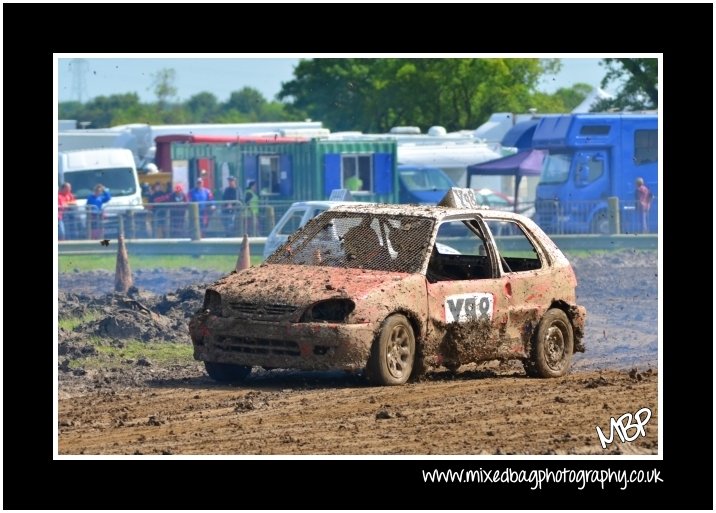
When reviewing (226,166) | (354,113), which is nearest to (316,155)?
(226,166)

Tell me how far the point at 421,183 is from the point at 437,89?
13861 millimetres

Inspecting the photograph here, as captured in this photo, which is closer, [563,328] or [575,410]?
[575,410]

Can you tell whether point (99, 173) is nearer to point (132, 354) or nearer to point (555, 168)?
point (555, 168)

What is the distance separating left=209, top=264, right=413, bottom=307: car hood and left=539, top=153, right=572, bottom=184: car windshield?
23.2m

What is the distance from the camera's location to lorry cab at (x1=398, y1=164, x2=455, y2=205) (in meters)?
38.0

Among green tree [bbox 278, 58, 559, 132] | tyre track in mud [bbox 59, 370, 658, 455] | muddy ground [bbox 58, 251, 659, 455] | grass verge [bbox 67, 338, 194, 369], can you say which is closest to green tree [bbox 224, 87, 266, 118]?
green tree [bbox 278, 58, 559, 132]

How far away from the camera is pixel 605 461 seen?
33.2 ft

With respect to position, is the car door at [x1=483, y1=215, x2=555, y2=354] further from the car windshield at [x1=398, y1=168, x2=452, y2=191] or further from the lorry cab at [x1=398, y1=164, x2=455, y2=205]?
the car windshield at [x1=398, y1=168, x2=452, y2=191]

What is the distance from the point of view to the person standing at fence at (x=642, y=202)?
3159cm

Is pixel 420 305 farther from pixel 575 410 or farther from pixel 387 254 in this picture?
pixel 575 410

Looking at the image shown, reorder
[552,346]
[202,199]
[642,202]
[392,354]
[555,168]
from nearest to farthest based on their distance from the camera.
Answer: [392,354]
[552,346]
[642,202]
[202,199]
[555,168]

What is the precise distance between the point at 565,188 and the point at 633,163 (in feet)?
5.50

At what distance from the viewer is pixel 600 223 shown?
31.4 meters

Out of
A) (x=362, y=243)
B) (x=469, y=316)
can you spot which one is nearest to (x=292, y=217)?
(x=362, y=243)
